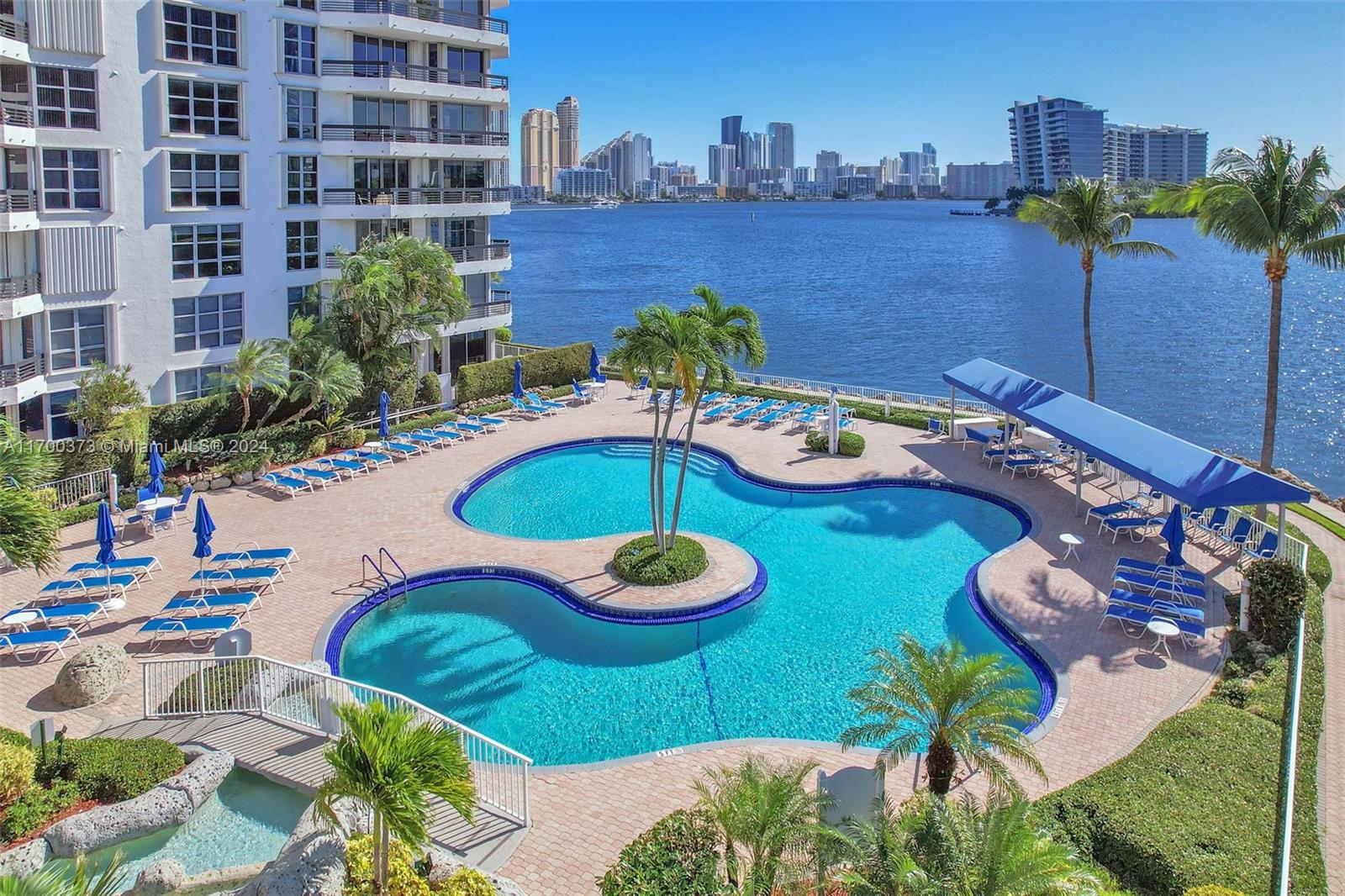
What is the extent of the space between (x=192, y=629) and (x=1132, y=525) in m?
20.7

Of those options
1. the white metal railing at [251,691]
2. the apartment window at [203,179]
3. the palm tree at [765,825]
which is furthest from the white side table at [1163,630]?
the apartment window at [203,179]

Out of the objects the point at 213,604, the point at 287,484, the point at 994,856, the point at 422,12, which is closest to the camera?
the point at 994,856

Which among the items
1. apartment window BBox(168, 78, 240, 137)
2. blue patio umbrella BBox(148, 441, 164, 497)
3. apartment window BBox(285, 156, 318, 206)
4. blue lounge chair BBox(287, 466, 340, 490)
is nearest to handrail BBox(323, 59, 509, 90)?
apartment window BBox(285, 156, 318, 206)

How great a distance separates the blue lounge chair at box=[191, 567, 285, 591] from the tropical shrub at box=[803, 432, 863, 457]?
1684cm

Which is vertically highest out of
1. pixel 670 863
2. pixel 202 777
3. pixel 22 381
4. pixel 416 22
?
pixel 416 22

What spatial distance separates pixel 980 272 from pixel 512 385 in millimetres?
95569

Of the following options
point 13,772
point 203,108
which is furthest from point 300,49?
point 13,772

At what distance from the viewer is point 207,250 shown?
106 feet


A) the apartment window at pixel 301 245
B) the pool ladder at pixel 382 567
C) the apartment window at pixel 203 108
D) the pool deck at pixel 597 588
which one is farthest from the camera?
→ the apartment window at pixel 301 245

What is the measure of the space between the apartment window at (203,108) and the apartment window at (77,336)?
20.0 ft

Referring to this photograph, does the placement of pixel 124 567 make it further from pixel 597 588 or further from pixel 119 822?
pixel 597 588

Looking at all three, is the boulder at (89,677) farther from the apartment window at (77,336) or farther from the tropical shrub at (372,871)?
the apartment window at (77,336)

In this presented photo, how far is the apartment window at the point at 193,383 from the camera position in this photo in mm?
32062

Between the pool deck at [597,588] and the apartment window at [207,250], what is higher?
the apartment window at [207,250]
